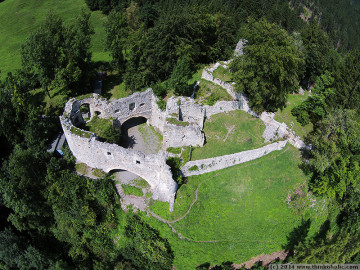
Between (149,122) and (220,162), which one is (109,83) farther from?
→ (220,162)

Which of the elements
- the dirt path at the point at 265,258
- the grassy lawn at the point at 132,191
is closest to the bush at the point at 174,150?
the grassy lawn at the point at 132,191

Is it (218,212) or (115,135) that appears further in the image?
(115,135)

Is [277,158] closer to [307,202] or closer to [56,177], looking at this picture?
[307,202]

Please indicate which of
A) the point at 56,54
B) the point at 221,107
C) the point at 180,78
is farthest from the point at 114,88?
the point at 221,107

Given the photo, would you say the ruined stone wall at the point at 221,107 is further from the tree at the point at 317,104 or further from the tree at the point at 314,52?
the tree at the point at 314,52

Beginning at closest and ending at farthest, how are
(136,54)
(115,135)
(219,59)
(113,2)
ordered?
(115,135), (136,54), (219,59), (113,2)

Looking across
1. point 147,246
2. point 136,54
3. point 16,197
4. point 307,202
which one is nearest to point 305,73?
point 307,202

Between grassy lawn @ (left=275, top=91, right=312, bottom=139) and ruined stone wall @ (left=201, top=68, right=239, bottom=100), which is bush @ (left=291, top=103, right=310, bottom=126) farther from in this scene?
ruined stone wall @ (left=201, top=68, right=239, bottom=100)
